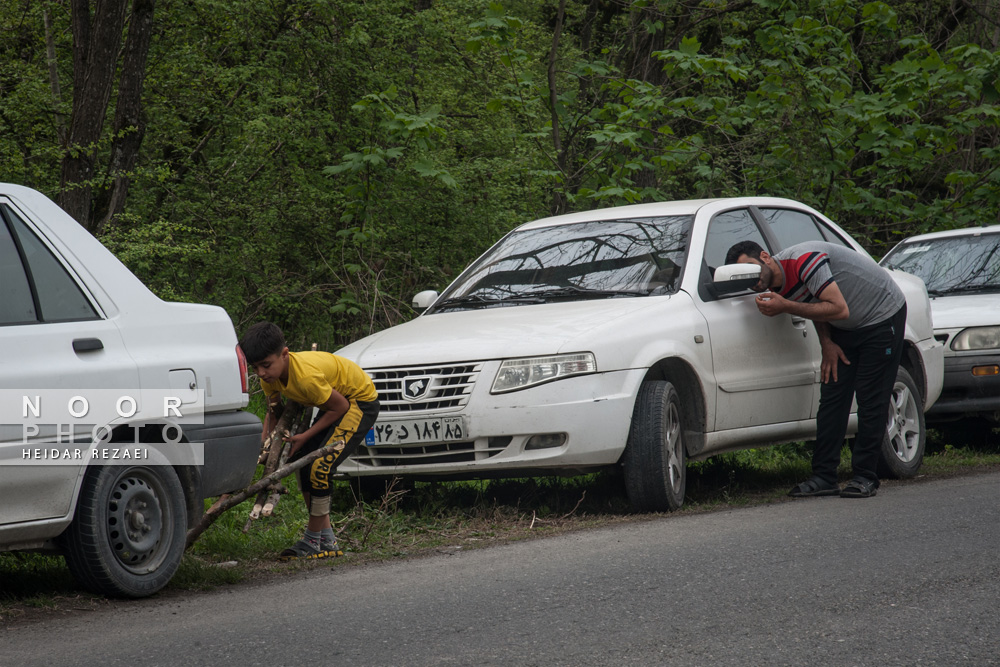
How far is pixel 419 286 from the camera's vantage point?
1227 cm

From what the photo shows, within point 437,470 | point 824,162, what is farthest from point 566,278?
point 824,162

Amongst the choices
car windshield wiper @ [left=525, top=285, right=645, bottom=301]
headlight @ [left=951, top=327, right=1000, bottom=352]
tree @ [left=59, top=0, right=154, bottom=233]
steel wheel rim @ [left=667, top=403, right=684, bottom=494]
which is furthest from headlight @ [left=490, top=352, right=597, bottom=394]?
tree @ [left=59, top=0, right=154, bottom=233]

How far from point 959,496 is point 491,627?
3908 millimetres

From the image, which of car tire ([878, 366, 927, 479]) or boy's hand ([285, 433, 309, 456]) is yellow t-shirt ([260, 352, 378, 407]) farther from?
car tire ([878, 366, 927, 479])

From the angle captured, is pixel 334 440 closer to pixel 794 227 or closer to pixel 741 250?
pixel 741 250

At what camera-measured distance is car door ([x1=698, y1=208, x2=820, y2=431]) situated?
7117mm

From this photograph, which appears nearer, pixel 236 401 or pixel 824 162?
pixel 236 401

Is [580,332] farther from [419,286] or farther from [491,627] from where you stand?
[419,286]

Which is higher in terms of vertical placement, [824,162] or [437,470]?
[824,162]

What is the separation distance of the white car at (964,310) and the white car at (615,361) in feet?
2.30

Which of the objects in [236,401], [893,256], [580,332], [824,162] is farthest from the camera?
[824,162]

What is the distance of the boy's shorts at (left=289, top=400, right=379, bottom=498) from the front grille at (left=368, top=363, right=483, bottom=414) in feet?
0.82

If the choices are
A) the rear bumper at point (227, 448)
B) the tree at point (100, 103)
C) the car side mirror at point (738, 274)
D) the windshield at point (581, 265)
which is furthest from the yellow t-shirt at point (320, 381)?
the tree at point (100, 103)

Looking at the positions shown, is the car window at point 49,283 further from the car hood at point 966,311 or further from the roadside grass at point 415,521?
the car hood at point 966,311
